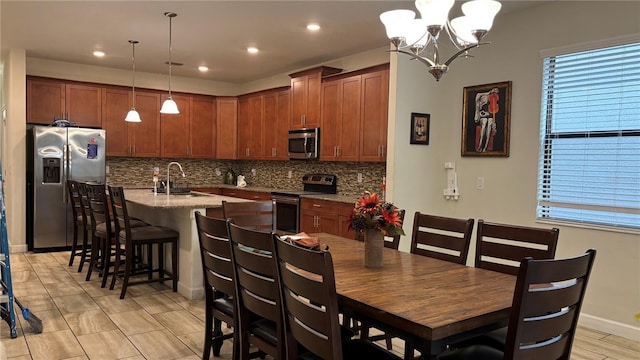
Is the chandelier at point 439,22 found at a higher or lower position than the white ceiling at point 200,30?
lower

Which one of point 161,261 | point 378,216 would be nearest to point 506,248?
point 378,216

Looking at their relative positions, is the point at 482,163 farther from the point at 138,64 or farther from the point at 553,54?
the point at 138,64

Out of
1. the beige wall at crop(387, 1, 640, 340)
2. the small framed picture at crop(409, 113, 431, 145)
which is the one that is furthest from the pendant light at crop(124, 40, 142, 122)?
the small framed picture at crop(409, 113, 431, 145)

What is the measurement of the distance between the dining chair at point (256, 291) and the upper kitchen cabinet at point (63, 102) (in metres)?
5.41

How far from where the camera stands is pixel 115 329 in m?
3.40

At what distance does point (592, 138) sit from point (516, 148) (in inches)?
23.0

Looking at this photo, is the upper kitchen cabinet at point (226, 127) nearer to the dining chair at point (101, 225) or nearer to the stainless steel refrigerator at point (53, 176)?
the stainless steel refrigerator at point (53, 176)

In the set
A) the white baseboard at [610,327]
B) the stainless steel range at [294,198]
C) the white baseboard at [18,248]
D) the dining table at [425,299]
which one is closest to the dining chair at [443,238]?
the dining table at [425,299]

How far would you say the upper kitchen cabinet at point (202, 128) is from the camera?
7574 mm

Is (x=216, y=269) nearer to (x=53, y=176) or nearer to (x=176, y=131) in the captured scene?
(x=53, y=176)

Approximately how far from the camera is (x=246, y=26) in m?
4.64

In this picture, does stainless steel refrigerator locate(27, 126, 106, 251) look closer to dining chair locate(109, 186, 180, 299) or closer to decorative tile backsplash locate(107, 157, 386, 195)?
decorative tile backsplash locate(107, 157, 386, 195)

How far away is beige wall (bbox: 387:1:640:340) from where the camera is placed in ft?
11.3

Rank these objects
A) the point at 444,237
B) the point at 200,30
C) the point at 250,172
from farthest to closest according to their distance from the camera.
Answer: the point at 250,172
the point at 200,30
the point at 444,237
